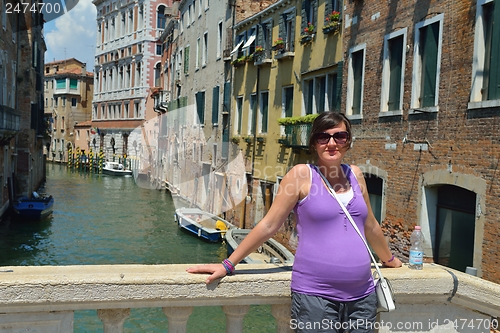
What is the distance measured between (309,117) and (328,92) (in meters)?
0.86

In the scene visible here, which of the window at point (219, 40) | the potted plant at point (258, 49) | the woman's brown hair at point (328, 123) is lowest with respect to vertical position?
the woman's brown hair at point (328, 123)

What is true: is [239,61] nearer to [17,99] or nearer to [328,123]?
[17,99]

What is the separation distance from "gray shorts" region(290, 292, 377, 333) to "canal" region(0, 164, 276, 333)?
219 inches

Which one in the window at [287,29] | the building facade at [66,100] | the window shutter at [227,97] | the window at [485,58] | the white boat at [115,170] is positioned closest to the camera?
the window at [485,58]

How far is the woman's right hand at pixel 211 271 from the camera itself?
2.49m

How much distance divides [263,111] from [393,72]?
7.60m

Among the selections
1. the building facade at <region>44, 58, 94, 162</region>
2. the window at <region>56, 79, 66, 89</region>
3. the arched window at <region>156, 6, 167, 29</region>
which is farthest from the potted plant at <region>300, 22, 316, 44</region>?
the window at <region>56, 79, 66, 89</region>

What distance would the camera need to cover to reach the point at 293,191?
2.40 metres

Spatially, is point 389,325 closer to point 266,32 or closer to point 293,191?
point 293,191

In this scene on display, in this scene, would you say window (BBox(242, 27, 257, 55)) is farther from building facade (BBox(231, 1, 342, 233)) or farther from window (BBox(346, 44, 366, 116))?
window (BBox(346, 44, 366, 116))

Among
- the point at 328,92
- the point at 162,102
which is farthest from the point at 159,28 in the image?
the point at 328,92

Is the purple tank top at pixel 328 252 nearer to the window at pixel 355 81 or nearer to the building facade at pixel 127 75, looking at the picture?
the window at pixel 355 81

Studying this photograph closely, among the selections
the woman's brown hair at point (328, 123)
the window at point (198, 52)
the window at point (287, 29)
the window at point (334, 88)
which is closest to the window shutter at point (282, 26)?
the window at point (287, 29)

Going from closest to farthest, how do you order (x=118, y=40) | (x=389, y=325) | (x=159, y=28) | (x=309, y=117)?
(x=389, y=325), (x=309, y=117), (x=159, y=28), (x=118, y=40)
